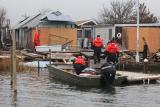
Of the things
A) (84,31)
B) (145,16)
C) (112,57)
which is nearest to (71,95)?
(112,57)

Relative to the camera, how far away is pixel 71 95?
22.8 meters

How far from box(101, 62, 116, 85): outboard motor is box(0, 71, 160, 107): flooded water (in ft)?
1.41

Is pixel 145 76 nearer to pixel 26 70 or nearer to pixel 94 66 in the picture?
pixel 94 66

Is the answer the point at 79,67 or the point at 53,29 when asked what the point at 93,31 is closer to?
the point at 53,29

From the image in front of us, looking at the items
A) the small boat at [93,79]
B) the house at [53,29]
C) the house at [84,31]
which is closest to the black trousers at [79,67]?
the small boat at [93,79]

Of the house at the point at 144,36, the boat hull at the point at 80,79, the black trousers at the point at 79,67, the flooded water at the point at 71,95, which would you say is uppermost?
the house at the point at 144,36

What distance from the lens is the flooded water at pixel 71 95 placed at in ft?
65.6

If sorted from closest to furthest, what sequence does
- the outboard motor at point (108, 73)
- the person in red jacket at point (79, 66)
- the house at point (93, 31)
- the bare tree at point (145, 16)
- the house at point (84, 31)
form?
1. the outboard motor at point (108, 73)
2. the person in red jacket at point (79, 66)
3. the house at point (93, 31)
4. the house at point (84, 31)
5. the bare tree at point (145, 16)

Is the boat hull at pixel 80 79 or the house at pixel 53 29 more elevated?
the house at pixel 53 29

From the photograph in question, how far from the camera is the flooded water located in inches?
787

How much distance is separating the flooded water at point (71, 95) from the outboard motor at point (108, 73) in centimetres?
43

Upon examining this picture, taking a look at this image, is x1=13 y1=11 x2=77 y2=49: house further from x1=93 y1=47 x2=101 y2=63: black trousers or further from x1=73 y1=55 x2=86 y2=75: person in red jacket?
x1=73 y1=55 x2=86 y2=75: person in red jacket

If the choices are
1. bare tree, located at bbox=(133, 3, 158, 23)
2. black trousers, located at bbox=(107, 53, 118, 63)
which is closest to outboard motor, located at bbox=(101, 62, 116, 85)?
black trousers, located at bbox=(107, 53, 118, 63)

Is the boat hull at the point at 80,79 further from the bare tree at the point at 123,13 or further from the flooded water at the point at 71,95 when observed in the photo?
the bare tree at the point at 123,13
